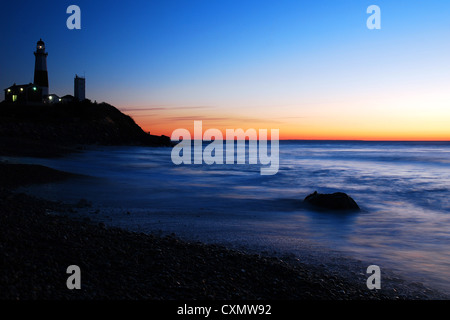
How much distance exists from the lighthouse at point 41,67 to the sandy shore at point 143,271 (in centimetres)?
6347

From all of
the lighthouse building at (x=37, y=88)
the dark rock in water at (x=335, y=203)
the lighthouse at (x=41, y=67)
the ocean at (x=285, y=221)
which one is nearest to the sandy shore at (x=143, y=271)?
the ocean at (x=285, y=221)

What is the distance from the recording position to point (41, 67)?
59.8m

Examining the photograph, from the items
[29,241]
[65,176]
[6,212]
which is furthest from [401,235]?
[65,176]

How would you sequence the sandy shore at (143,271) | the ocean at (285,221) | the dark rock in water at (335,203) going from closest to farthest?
the sandy shore at (143,271)
the ocean at (285,221)
the dark rock in water at (335,203)

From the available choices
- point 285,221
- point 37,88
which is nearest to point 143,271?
point 285,221

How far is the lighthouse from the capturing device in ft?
194

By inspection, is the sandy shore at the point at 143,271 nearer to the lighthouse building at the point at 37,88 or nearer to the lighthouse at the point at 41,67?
the lighthouse building at the point at 37,88

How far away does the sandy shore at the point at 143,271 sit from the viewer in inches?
147

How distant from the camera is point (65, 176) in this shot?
1455 cm

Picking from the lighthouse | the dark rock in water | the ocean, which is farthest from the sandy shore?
the lighthouse

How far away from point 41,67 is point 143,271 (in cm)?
6648

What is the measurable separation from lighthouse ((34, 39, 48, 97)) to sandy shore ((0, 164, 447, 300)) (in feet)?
208

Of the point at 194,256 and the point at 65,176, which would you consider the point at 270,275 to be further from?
the point at 65,176

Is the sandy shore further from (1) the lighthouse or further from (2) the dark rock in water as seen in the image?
(1) the lighthouse
